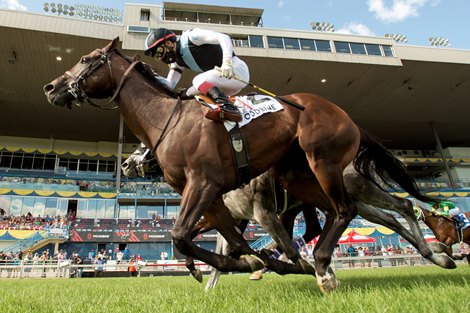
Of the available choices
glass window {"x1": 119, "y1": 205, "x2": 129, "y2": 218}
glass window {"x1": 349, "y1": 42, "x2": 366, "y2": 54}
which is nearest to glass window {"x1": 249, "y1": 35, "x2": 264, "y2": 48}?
glass window {"x1": 349, "y1": 42, "x2": 366, "y2": 54}

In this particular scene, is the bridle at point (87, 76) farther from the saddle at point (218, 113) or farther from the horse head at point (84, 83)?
the saddle at point (218, 113)

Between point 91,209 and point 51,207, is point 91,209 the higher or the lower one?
the lower one

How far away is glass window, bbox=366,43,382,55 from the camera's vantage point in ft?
103

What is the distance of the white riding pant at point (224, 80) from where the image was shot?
148 inches

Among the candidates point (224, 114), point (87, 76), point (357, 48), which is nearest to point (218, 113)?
point (224, 114)

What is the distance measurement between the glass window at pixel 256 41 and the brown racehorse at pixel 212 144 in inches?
1075

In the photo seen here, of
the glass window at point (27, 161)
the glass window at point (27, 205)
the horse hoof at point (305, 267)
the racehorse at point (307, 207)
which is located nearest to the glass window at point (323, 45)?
the racehorse at point (307, 207)

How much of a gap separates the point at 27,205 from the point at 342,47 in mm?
33917

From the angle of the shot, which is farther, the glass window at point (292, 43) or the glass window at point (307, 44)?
the glass window at point (307, 44)

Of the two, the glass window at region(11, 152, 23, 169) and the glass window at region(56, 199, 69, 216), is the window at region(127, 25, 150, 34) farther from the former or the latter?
the glass window at region(11, 152, 23, 169)

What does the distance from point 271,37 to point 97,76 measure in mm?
28967

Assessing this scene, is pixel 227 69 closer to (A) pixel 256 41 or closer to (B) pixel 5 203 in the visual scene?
(A) pixel 256 41

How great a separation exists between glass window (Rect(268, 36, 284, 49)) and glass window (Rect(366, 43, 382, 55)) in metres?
8.27

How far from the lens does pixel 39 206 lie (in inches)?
1337
